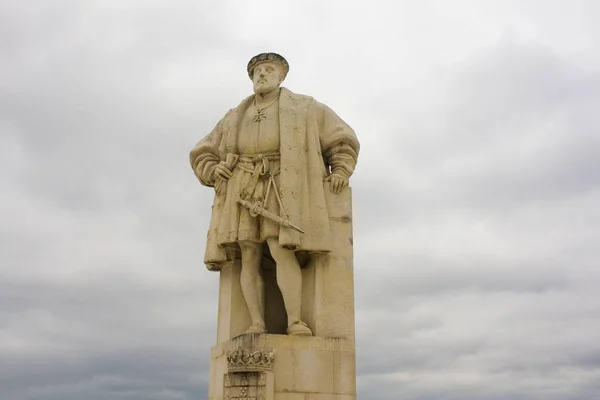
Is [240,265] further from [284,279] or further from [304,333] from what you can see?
[304,333]

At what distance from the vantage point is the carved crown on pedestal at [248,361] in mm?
9992

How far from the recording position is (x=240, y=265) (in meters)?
11.9

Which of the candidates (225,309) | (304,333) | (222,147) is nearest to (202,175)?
(222,147)

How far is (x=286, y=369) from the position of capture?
33.7 ft

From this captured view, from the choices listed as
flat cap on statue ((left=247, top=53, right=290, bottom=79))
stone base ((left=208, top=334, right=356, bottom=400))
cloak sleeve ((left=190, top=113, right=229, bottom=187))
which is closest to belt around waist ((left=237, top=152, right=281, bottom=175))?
cloak sleeve ((left=190, top=113, right=229, bottom=187))

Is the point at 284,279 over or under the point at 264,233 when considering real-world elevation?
→ under

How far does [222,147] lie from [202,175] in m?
0.69

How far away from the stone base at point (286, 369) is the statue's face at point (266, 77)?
4.53 m

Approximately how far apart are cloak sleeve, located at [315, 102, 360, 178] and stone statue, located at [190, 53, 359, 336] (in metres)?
0.02

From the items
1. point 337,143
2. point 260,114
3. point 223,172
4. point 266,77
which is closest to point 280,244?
point 223,172

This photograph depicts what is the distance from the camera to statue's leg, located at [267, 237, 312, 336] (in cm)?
1093

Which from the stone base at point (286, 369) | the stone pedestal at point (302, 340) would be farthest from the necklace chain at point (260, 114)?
the stone base at point (286, 369)

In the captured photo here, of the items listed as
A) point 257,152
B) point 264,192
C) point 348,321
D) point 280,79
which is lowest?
point 348,321

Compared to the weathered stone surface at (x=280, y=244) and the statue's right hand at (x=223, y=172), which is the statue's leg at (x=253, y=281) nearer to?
the weathered stone surface at (x=280, y=244)
